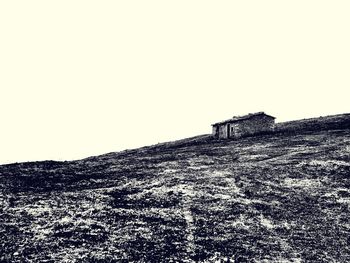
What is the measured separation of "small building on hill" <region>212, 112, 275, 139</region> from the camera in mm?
51125

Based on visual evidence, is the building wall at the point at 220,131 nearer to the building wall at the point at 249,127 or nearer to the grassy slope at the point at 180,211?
the building wall at the point at 249,127

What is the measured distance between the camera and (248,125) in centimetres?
5119

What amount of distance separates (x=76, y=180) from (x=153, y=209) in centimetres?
917

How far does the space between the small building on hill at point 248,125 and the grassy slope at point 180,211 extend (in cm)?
1630

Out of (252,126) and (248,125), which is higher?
(248,125)

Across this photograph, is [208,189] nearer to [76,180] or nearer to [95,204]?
[95,204]

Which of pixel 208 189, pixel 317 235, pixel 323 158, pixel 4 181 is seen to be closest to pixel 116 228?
pixel 208 189

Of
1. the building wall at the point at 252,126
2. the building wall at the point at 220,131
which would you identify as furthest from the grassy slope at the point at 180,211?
the building wall at the point at 220,131

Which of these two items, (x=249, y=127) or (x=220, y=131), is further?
(x=220, y=131)

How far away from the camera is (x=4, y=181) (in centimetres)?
2722

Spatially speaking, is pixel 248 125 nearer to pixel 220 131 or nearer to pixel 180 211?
pixel 220 131

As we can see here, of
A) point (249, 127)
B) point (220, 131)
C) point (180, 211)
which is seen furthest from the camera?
point (220, 131)

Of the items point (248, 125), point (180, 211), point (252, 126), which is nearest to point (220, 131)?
point (248, 125)

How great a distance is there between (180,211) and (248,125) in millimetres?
31531
